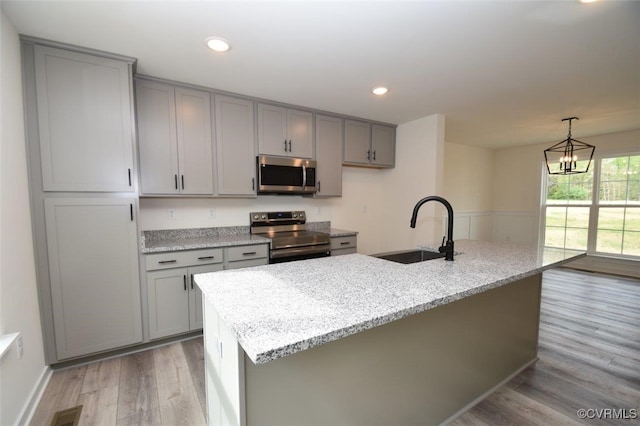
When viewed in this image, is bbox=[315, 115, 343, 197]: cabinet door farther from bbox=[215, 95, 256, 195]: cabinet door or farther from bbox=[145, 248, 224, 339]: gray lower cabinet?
bbox=[145, 248, 224, 339]: gray lower cabinet

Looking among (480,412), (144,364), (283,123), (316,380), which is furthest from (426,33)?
(144,364)

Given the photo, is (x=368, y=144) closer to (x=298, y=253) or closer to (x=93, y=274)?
(x=298, y=253)

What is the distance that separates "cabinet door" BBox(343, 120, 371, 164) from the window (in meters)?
4.12

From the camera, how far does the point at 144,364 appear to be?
2180 mm

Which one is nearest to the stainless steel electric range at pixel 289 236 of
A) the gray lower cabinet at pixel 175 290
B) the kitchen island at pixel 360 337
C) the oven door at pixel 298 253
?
the oven door at pixel 298 253

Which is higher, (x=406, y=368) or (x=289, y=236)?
(x=289, y=236)

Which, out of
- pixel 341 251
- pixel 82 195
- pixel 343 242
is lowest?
pixel 341 251

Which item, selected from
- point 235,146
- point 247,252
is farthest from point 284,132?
point 247,252

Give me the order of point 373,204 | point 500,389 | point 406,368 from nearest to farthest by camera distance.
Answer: point 406,368 → point 500,389 → point 373,204

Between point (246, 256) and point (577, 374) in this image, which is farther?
point (246, 256)

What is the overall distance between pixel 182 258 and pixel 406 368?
199 cm

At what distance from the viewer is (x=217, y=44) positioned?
1.93m

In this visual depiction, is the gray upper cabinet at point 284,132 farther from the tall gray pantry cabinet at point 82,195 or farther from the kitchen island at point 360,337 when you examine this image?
the kitchen island at point 360,337

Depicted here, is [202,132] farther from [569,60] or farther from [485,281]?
[569,60]
